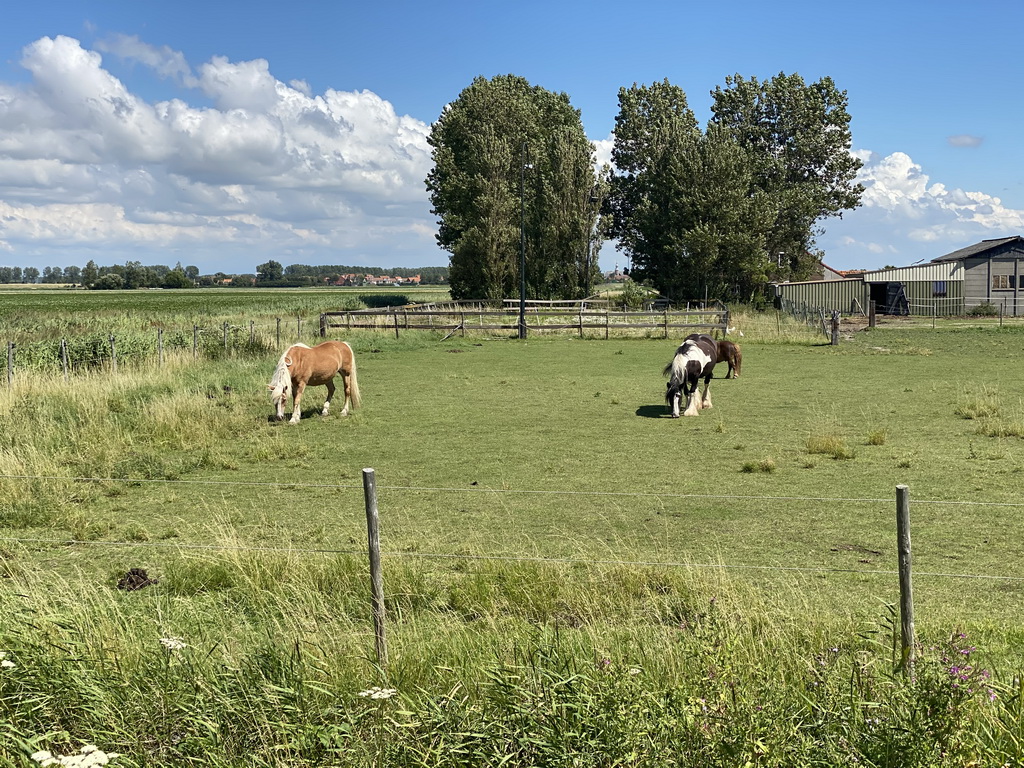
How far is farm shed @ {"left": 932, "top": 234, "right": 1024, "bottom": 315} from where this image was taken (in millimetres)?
42969

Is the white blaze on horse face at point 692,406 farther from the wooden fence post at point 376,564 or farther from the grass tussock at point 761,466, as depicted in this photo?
the wooden fence post at point 376,564

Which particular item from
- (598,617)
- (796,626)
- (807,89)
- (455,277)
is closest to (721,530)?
(598,617)

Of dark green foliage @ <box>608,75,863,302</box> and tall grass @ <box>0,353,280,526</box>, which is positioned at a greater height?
dark green foliage @ <box>608,75,863,302</box>

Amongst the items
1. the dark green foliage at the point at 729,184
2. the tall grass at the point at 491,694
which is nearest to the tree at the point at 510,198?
the dark green foliage at the point at 729,184

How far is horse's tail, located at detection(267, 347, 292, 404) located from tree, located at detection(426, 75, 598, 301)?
112 ft

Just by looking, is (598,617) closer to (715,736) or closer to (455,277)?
(715,736)

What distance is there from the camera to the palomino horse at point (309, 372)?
13.9 metres

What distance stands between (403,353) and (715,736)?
80.8ft

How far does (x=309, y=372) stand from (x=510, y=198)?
36.9 metres

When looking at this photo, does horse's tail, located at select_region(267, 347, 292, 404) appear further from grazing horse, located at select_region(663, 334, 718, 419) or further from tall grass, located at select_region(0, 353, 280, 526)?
grazing horse, located at select_region(663, 334, 718, 419)

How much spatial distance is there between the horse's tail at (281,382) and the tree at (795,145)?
43.7 m

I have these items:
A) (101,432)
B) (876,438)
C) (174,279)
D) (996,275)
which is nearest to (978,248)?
(996,275)

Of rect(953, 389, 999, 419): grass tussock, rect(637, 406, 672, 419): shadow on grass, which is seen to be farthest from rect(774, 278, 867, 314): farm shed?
rect(637, 406, 672, 419): shadow on grass

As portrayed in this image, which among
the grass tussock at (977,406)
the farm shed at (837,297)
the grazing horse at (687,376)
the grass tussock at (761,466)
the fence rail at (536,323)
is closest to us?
the grass tussock at (761,466)
